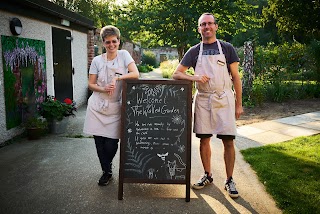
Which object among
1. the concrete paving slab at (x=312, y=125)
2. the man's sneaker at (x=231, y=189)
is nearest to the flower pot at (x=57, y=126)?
the man's sneaker at (x=231, y=189)

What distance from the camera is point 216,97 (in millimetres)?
3330

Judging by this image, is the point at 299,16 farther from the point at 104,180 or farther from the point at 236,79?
the point at 104,180

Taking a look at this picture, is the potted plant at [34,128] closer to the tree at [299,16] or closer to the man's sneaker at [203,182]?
the man's sneaker at [203,182]

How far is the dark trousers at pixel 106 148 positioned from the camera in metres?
3.57

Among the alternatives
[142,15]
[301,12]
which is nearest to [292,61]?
[142,15]

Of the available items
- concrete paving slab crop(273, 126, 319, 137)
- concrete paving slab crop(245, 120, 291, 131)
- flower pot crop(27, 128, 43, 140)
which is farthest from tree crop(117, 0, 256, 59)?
flower pot crop(27, 128, 43, 140)

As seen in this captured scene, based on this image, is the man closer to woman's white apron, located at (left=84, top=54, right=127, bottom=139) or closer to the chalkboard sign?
the chalkboard sign

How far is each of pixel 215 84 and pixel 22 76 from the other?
4426mm

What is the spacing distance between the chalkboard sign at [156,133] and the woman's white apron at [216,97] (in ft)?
0.71

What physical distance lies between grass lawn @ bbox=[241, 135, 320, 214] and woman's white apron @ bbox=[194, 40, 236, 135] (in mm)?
986

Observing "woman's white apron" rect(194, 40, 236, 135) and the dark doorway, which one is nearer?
"woman's white apron" rect(194, 40, 236, 135)

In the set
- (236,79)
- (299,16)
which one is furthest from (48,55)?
(299,16)

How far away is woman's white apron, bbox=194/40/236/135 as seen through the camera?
10.8 feet

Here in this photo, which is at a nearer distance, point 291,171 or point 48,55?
point 291,171
